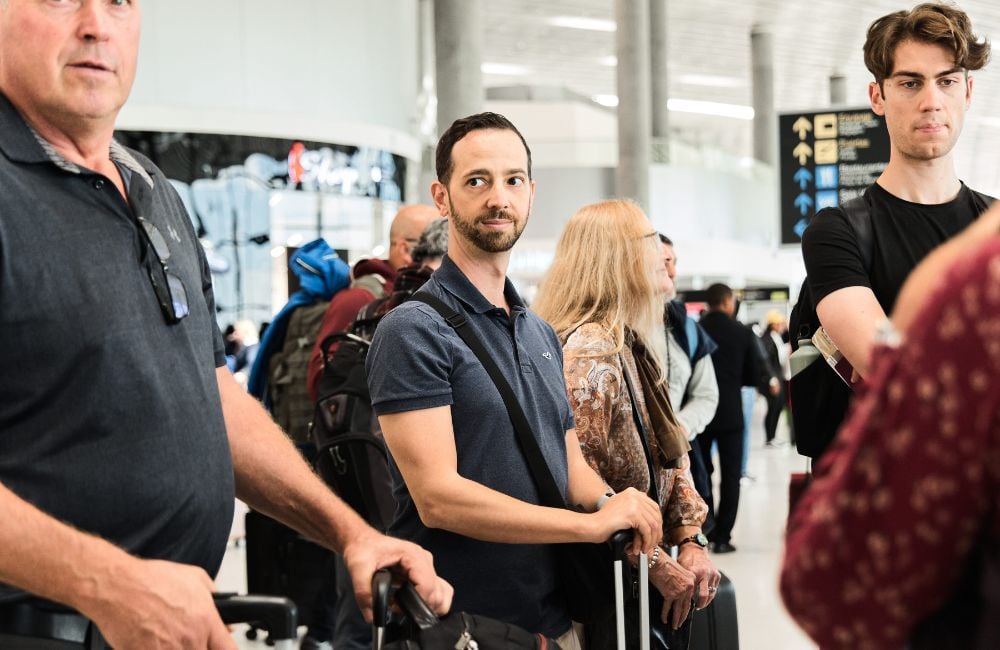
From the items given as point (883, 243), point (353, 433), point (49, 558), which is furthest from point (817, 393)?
point (353, 433)

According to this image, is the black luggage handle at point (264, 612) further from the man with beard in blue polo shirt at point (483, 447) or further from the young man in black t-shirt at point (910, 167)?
the young man in black t-shirt at point (910, 167)

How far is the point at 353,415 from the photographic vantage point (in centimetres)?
449

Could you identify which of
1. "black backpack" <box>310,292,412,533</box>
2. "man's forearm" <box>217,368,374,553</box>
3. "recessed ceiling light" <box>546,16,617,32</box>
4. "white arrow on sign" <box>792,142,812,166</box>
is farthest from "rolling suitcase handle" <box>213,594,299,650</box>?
"recessed ceiling light" <box>546,16,617,32</box>

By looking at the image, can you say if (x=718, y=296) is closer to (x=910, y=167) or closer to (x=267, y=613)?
(x=910, y=167)

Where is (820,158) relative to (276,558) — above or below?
above

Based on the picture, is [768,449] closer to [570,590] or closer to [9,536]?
[570,590]

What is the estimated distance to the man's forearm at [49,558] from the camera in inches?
53.3

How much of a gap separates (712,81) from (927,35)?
36.5 m

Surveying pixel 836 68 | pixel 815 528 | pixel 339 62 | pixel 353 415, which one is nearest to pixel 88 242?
pixel 815 528

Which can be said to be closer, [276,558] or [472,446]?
[472,446]

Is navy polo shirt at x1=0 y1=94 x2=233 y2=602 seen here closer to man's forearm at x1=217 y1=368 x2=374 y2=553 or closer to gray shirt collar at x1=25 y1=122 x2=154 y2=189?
gray shirt collar at x1=25 y1=122 x2=154 y2=189

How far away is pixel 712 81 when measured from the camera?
123 ft

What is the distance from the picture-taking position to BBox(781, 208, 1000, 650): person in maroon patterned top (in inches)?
35.4

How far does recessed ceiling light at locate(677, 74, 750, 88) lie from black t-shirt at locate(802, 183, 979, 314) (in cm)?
3541
